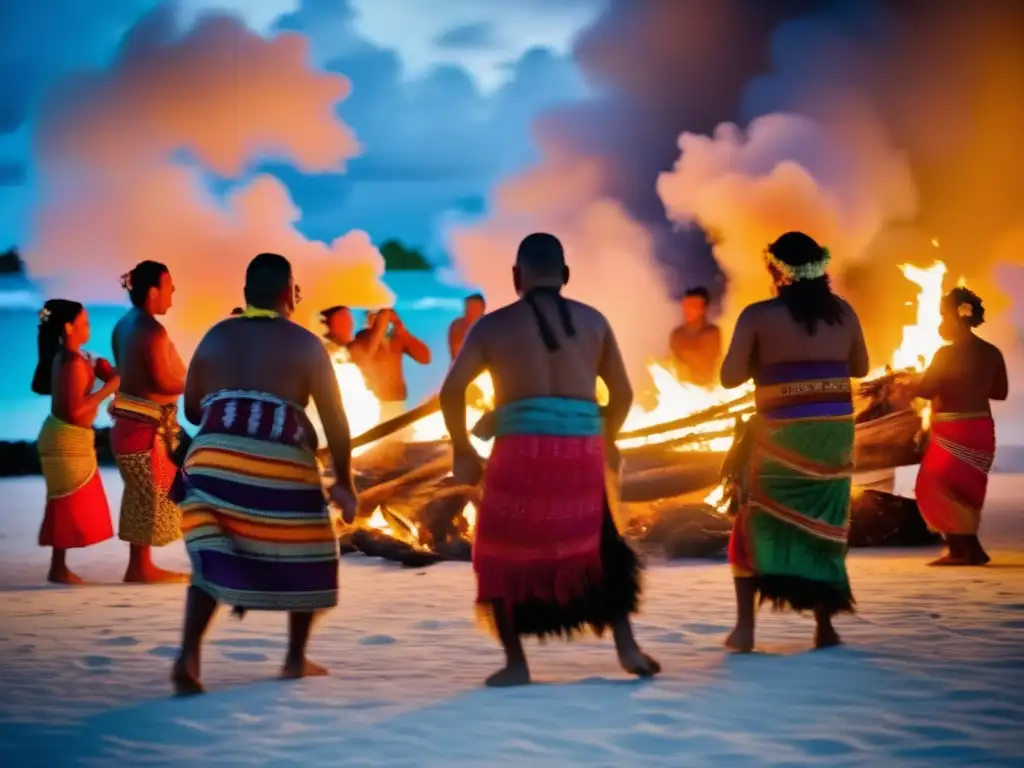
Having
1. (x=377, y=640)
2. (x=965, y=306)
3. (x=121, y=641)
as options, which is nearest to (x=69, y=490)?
(x=121, y=641)

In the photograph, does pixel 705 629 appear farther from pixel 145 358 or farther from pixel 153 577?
pixel 153 577

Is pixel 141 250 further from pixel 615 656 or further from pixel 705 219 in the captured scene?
pixel 615 656

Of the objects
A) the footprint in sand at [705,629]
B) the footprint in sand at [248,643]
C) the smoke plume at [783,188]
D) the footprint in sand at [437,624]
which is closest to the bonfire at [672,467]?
the footprint in sand at [437,624]

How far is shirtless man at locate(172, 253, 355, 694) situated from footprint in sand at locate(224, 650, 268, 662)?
2.52 ft

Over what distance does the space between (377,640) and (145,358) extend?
234 centimetres

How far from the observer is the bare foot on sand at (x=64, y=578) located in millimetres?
7979

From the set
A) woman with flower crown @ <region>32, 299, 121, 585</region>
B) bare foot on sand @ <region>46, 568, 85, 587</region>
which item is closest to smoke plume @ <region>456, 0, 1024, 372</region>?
woman with flower crown @ <region>32, 299, 121, 585</region>

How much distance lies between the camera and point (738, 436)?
5.37 meters

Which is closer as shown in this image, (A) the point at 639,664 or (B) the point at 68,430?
(A) the point at 639,664

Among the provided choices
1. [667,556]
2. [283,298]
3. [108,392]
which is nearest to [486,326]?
[283,298]

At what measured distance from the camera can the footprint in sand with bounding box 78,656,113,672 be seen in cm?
519

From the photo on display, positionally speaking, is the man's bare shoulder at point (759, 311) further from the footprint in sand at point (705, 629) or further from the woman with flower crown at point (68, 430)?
the woman with flower crown at point (68, 430)

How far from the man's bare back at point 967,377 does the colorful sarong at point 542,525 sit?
413cm

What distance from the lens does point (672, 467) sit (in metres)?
9.49
